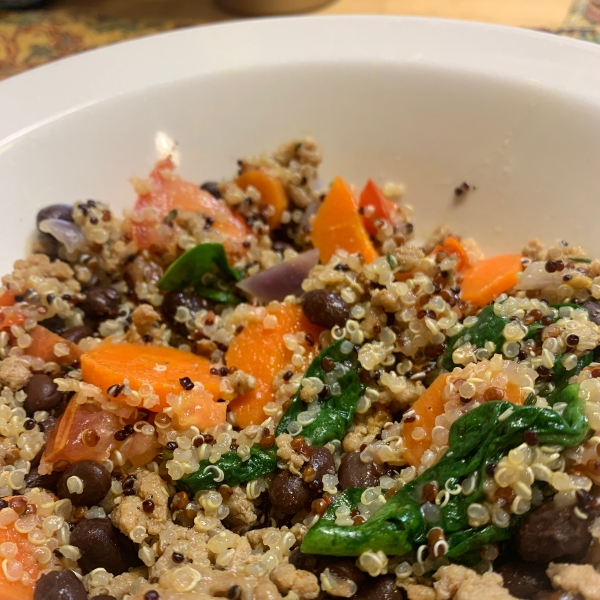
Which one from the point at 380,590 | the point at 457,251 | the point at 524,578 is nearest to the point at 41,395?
the point at 380,590

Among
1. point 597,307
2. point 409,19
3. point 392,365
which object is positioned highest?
point 409,19

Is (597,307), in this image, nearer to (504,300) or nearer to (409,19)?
(504,300)

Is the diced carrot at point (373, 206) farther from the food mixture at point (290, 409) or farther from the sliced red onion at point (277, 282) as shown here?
the sliced red onion at point (277, 282)

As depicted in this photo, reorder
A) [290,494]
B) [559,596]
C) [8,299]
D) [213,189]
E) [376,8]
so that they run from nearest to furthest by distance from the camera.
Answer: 1. [559,596]
2. [290,494]
3. [8,299]
4. [213,189]
5. [376,8]

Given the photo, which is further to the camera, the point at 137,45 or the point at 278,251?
the point at 137,45

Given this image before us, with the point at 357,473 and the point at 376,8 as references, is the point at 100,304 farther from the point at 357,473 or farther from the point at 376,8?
the point at 376,8

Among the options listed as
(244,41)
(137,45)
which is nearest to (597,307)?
(244,41)

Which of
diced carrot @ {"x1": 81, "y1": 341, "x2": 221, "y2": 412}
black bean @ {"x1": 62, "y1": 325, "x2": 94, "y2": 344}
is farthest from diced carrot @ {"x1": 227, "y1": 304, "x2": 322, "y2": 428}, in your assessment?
black bean @ {"x1": 62, "y1": 325, "x2": 94, "y2": 344}

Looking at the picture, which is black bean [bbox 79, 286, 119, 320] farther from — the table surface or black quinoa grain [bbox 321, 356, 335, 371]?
the table surface
